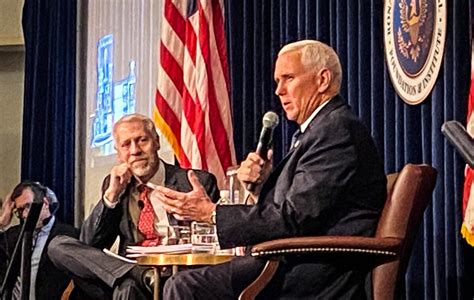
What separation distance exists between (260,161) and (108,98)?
11.9ft

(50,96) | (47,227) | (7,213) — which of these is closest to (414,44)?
(47,227)

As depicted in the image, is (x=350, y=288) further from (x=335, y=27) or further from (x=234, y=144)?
(x=234, y=144)

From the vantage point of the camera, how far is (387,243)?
96.3 inches

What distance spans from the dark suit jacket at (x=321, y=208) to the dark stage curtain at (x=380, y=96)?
29.6 inches

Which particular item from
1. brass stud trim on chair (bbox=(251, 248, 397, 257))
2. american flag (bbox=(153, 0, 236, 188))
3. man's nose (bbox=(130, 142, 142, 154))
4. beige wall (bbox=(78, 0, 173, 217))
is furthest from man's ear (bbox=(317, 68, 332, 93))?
beige wall (bbox=(78, 0, 173, 217))

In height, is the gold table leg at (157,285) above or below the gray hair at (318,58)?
below

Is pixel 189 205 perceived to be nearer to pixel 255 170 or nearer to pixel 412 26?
pixel 255 170

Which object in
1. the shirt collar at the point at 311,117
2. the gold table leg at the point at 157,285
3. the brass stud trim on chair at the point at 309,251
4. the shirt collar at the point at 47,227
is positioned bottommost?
the gold table leg at the point at 157,285

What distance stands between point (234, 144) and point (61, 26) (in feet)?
6.99

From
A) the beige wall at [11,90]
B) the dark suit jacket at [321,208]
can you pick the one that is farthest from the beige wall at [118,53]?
the dark suit jacket at [321,208]

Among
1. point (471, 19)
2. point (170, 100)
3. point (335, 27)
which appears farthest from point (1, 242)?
point (471, 19)

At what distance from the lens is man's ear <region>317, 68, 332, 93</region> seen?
284cm

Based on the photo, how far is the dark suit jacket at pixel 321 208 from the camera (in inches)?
101

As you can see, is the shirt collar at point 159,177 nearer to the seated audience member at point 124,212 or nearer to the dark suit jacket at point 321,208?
the seated audience member at point 124,212
